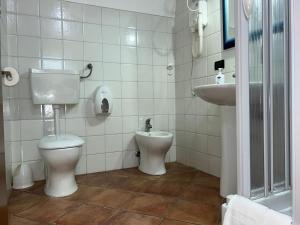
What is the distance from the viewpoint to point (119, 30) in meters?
2.43

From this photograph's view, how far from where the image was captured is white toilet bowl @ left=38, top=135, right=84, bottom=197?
1632mm

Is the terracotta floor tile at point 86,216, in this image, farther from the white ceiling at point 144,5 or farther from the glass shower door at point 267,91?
the white ceiling at point 144,5

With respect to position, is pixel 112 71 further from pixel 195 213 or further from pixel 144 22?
pixel 195 213

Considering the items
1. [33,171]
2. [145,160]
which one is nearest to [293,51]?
[145,160]

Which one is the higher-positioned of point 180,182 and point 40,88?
point 40,88

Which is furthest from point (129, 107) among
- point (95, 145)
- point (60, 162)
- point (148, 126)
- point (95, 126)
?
point (60, 162)

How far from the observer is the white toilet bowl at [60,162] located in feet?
5.35

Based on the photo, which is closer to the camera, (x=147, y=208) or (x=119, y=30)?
(x=147, y=208)

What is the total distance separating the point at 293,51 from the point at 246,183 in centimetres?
55

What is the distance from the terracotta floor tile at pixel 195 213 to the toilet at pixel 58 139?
0.85 m

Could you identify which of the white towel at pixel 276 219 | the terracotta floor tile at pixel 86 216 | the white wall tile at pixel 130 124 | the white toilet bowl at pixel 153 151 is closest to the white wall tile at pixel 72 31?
the white wall tile at pixel 130 124

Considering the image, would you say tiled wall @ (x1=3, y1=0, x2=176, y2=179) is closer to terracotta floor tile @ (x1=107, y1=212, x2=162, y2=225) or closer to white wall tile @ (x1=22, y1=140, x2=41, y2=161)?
white wall tile @ (x1=22, y1=140, x2=41, y2=161)

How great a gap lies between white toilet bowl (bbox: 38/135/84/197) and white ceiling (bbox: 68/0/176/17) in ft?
4.90

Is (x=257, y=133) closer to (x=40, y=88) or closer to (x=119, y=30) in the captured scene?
(x=40, y=88)
